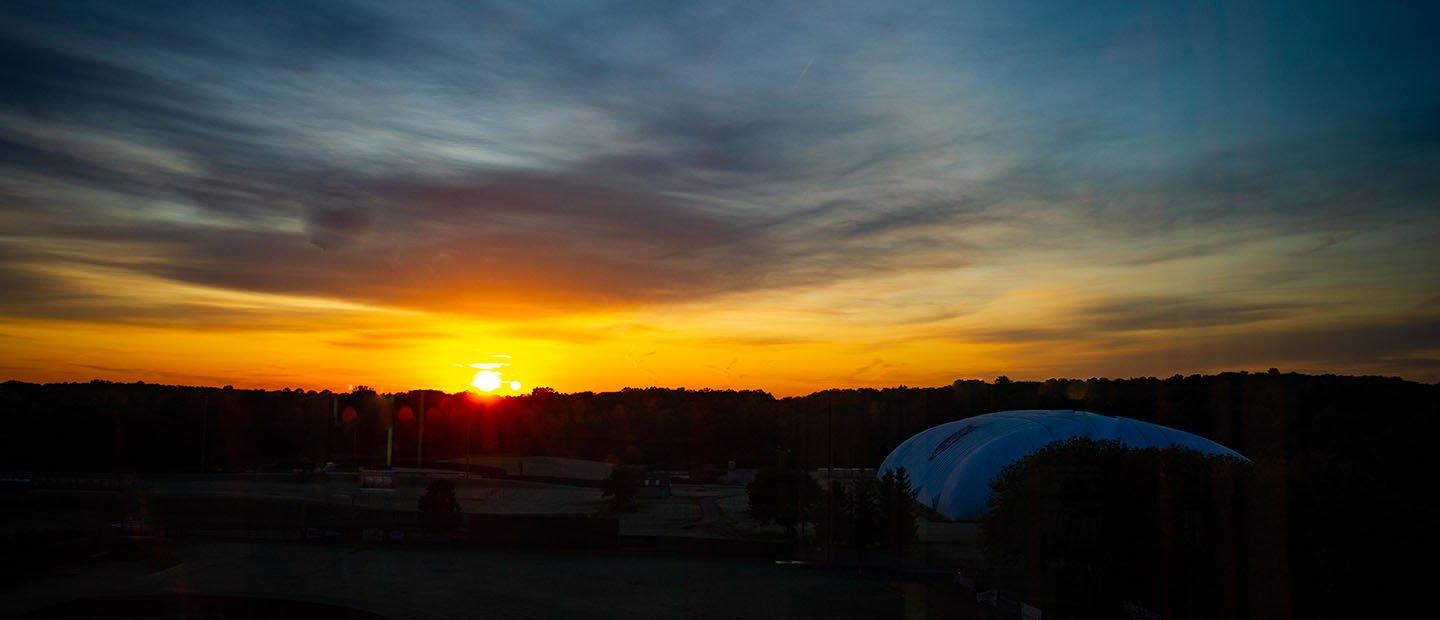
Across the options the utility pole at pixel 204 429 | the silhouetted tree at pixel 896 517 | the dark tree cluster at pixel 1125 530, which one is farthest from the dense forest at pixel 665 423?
the dark tree cluster at pixel 1125 530

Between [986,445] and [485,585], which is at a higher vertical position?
[986,445]

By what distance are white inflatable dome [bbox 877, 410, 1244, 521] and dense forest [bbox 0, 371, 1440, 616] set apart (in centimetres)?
634

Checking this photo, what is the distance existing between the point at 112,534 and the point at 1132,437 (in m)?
54.9

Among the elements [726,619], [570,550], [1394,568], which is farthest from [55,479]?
[1394,568]

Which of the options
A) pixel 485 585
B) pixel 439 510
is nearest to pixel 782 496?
pixel 439 510

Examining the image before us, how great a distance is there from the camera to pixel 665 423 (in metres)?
120

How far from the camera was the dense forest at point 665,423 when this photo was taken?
85.2 m

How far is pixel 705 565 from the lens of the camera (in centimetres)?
3903

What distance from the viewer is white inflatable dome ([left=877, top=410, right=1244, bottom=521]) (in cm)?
5569

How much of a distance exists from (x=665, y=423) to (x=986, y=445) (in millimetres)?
65968

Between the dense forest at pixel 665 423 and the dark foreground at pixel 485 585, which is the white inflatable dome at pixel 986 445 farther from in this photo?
the dark foreground at pixel 485 585

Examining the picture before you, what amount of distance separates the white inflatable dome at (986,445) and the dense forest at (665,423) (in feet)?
20.8

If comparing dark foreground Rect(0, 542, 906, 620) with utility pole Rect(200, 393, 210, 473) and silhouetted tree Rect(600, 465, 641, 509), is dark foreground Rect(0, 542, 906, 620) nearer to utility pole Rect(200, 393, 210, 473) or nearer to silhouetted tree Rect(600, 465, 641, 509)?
silhouetted tree Rect(600, 465, 641, 509)

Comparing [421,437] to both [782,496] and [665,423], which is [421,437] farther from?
[782,496]
